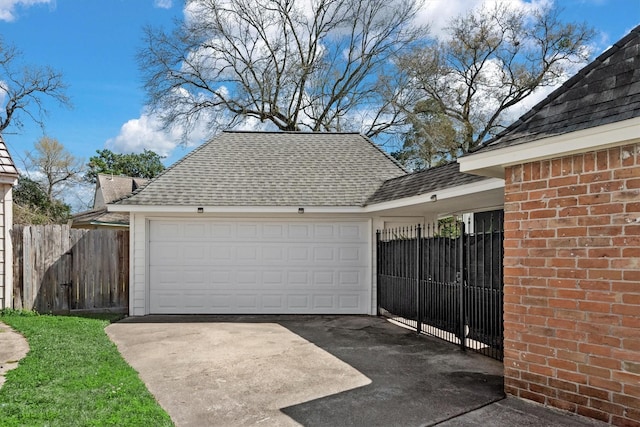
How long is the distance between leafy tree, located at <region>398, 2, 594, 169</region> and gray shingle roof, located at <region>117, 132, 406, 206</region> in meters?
12.0

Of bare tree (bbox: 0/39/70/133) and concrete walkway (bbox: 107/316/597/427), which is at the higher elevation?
bare tree (bbox: 0/39/70/133)

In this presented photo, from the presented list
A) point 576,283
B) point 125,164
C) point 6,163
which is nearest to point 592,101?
point 576,283

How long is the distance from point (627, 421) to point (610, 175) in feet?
6.68

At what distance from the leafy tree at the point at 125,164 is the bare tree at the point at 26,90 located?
16.9 meters

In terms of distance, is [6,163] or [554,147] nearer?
[554,147]

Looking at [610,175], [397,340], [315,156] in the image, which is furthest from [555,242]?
[315,156]

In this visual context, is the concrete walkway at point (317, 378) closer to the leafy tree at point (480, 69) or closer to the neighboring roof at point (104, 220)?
the neighboring roof at point (104, 220)

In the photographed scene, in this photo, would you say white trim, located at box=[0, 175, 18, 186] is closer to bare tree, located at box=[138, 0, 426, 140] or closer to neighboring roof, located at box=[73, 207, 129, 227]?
neighboring roof, located at box=[73, 207, 129, 227]

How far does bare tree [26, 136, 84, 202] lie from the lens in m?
28.4

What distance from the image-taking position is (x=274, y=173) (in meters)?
10.9

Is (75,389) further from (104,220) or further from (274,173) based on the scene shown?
(104,220)

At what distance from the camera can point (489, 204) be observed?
7.87m

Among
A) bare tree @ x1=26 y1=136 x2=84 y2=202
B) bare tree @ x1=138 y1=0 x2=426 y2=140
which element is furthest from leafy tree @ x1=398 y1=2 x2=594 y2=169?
bare tree @ x1=26 y1=136 x2=84 y2=202

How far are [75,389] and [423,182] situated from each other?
244 inches
